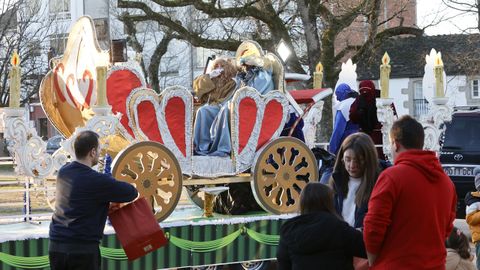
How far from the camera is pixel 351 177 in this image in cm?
543

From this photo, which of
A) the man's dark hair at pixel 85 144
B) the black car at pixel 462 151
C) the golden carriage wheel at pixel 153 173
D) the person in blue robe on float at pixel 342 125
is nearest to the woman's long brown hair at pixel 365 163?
the man's dark hair at pixel 85 144

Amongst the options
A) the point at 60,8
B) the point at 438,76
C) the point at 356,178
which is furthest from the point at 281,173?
the point at 60,8

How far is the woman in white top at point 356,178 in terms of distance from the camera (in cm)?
531

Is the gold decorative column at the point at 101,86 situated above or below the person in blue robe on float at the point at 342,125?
above

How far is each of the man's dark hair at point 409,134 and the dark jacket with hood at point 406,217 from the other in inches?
1.8

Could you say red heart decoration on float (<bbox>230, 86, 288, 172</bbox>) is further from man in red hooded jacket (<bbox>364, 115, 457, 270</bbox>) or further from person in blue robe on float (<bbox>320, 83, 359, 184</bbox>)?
man in red hooded jacket (<bbox>364, 115, 457, 270</bbox>)

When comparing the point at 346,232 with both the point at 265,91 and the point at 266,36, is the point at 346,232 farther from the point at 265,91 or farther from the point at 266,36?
the point at 266,36

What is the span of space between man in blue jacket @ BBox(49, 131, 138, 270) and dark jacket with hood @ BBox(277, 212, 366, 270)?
5.38 ft

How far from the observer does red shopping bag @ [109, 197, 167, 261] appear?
6.49m

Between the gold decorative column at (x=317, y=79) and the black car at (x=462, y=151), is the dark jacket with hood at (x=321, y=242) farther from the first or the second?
the black car at (x=462, y=151)

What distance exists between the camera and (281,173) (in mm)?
9781

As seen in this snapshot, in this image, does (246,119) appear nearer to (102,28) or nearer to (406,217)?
(102,28)

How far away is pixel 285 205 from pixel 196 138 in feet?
4.28

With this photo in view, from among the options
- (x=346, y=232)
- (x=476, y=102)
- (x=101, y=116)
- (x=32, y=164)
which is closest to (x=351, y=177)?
(x=346, y=232)
